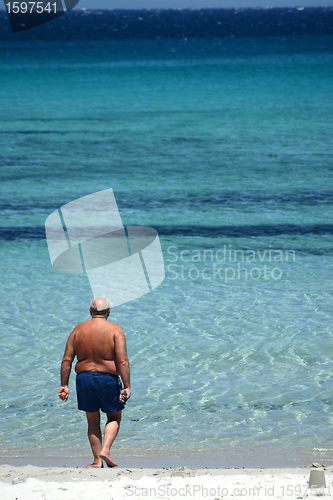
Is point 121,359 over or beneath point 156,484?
over

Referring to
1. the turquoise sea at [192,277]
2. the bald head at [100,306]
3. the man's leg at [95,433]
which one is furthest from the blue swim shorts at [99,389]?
the turquoise sea at [192,277]

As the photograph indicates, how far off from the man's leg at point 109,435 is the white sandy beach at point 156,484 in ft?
0.61

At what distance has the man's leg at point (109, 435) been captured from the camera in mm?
4695

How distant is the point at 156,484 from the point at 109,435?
0.62 metres

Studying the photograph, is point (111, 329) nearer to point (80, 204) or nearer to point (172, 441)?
point (172, 441)

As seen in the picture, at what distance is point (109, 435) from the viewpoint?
4754 mm

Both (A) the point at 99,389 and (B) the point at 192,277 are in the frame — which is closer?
A: (A) the point at 99,389

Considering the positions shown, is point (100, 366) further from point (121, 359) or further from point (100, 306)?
point (100, 306)

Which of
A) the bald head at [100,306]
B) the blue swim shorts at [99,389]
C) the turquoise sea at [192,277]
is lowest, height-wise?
the turquoise sea at [192,277]

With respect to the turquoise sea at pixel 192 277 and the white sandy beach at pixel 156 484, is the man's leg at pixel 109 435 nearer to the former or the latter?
the white sandy beach at pixel 156 484

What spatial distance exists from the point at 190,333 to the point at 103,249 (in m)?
3.33

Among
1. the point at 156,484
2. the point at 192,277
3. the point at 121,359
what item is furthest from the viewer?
the point at 192,277

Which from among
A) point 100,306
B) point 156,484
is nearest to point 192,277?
point 100,306

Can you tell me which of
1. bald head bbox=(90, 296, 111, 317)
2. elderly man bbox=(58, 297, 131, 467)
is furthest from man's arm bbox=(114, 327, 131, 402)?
bald head bbox=(90, 296, 111, 317)
